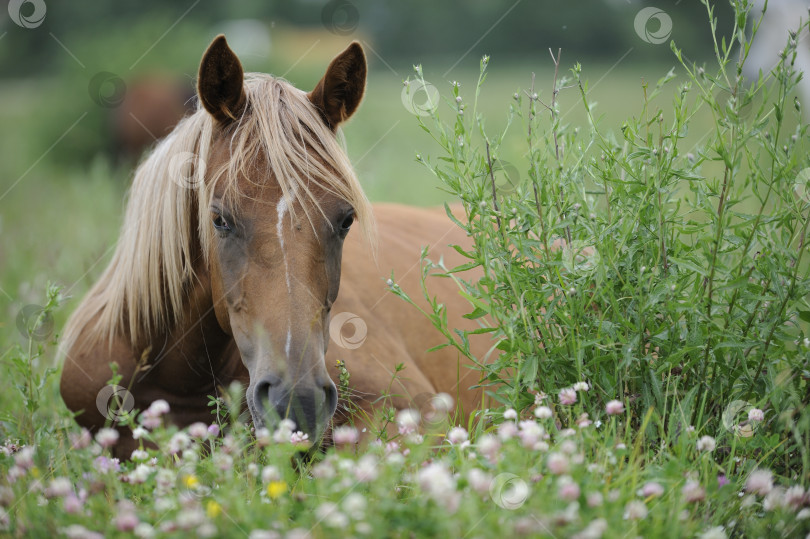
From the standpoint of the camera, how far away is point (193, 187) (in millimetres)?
2529

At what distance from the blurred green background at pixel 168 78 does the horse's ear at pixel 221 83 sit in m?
0.58

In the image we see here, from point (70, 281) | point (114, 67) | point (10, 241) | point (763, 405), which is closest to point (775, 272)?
point (763, 405)

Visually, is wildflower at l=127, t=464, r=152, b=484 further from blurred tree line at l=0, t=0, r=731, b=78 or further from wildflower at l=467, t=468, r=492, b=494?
blurred tree line at l=0, t=0, r=731, b=78

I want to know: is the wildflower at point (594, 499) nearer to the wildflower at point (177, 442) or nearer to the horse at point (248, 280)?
the horse at point (248, 280)

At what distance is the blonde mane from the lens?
2.34 m

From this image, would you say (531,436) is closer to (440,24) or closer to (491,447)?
(491,447)

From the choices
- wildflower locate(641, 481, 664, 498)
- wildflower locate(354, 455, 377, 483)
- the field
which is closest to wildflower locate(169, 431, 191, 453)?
the field

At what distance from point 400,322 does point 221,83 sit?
142 centimetres

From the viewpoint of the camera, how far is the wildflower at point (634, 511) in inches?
58.4

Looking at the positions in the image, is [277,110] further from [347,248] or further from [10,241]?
[10,241]

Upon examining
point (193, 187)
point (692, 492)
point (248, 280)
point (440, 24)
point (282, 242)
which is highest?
point (440, 24)

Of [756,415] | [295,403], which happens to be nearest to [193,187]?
[295,403]

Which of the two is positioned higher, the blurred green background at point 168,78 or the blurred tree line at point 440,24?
the blurred tree line at point 440,24

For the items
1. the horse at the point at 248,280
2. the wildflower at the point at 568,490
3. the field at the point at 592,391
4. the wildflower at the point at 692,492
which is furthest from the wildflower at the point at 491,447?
the horse at the point at 248,280
